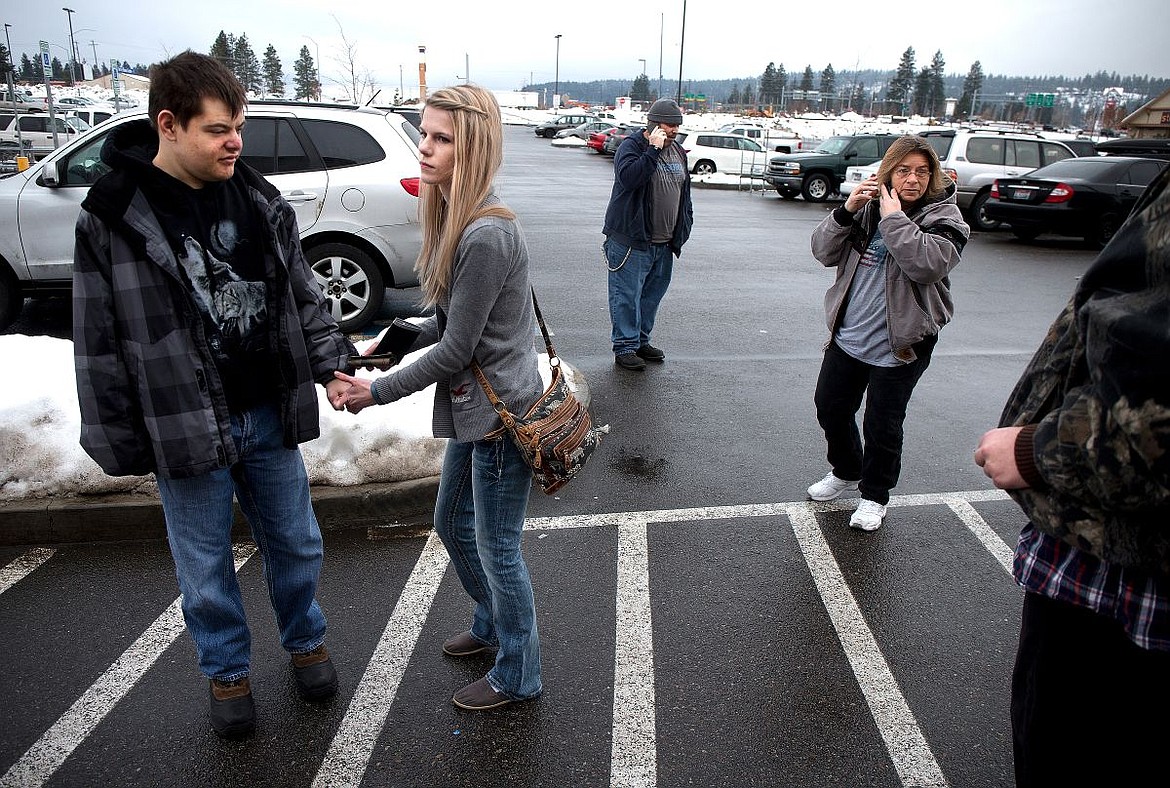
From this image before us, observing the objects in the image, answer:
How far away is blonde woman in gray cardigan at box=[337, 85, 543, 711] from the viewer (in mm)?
2318

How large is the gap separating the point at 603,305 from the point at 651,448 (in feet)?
12.9

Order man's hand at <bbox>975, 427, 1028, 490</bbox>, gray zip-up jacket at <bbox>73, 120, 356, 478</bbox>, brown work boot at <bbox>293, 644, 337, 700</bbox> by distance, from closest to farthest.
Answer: man's hand at <bbox>975, 427, 1028, 490</bbox> → gray zip-up jacket at <bbox>73, 120, 356, 478</bbox> → brown work boot at <bbox>293, 644, 337, 700</bbox>

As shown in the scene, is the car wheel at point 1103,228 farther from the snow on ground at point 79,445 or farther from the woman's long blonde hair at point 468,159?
the woman's long blonde hair at point 468,159

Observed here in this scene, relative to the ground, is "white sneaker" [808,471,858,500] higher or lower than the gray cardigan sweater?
lower

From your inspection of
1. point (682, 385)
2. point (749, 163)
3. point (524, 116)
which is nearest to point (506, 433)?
point (682, 385)

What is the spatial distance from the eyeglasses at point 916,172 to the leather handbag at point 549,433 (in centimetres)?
207

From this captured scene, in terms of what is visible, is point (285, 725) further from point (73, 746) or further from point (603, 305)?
point (603, 305)

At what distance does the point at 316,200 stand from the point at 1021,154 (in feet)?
52.1

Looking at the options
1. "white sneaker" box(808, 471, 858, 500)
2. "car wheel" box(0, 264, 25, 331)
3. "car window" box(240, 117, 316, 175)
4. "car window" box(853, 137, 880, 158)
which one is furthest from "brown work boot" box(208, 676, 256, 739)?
"car window" box(853, 137, 880, 158)

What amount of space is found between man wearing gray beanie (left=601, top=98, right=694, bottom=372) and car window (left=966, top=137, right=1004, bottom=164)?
13.2 metres

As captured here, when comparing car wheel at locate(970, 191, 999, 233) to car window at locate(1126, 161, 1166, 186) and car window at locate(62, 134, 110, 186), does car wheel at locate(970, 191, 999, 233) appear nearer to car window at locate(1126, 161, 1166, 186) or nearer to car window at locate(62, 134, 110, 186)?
car window at locate(1126, 161, 1166, 186)

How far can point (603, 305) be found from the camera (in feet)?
28.8

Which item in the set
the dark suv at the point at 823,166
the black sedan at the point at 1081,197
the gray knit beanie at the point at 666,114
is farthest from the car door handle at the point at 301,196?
the dark suv at the point at 823,166

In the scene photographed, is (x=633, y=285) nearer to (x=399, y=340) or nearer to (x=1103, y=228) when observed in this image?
(x=399, y=340)
